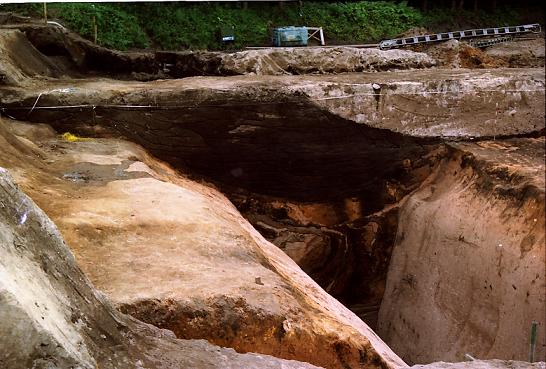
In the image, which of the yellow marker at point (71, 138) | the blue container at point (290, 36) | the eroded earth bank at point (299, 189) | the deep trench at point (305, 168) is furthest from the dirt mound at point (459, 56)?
the yellow marker at point (71, 138)

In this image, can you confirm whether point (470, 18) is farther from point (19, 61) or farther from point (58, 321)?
point (58, 321)

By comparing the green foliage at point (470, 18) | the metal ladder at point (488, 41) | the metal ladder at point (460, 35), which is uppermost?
the green foliage at point (470, 18)

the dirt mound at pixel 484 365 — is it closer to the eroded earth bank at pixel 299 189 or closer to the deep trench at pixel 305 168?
the eroded earth bank at pixel 299 189

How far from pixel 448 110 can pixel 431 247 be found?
1.51 m

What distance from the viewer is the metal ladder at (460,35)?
6082 mm

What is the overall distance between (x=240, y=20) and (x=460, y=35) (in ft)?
7.64

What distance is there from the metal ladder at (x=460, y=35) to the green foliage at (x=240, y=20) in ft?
0.36

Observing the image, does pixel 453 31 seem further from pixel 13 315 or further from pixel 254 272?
pixel 13 315

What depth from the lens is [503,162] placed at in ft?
19.4

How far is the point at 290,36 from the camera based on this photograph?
641 centimetres

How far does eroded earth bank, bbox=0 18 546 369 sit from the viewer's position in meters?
3.36

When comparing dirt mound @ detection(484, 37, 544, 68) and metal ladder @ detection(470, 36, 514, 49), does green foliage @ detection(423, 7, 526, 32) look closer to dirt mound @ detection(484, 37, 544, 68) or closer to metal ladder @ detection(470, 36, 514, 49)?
metal ladder @ detection(470, 36, 514, 49)

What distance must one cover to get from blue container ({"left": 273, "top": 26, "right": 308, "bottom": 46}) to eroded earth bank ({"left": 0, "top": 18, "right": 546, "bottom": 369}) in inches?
17.5

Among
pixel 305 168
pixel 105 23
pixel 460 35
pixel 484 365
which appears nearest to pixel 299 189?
pixel 305 168
